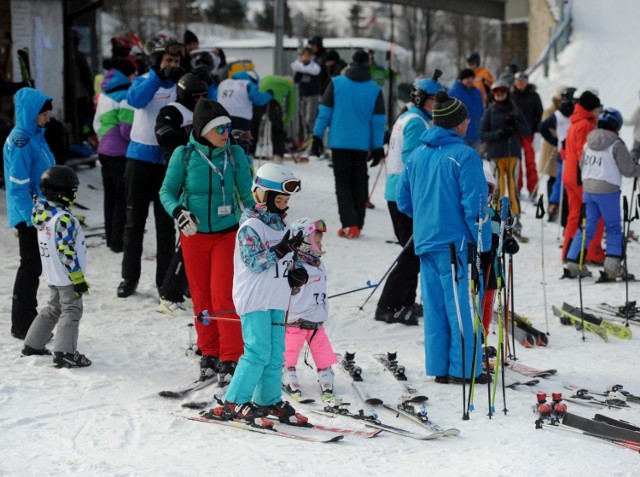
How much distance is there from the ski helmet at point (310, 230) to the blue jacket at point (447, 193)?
74 centimetres

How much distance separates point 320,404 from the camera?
20.4 feet

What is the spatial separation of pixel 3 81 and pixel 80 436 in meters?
8.69

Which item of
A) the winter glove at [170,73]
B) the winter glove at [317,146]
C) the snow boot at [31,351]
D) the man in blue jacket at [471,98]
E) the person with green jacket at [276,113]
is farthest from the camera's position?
the person with green jacket at [276,113]

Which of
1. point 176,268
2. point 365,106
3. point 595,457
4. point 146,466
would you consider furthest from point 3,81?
point 595,457

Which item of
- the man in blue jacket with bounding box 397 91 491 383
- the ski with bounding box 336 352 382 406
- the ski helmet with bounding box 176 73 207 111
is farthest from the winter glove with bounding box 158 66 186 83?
the ski with bounding box 336 352 382 406

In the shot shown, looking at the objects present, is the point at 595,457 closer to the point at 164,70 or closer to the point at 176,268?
the point at 176,268

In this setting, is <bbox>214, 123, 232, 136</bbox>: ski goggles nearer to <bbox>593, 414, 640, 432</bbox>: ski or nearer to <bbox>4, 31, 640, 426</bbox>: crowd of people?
<bbox>4, 31, 640, 426</bbox>: crowd of people

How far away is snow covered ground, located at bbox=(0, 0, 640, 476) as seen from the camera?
16.8 feet

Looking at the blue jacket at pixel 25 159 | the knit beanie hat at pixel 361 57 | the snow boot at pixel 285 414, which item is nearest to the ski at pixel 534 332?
the snow boot at pixel 285 414

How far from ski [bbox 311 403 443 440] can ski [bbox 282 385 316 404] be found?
0.56 feet

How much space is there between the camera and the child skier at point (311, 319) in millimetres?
6430

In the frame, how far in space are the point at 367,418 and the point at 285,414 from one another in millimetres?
474

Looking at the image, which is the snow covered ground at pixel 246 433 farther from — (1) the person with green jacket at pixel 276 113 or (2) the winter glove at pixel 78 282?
(1) the person with green jacket at pixel 276 113

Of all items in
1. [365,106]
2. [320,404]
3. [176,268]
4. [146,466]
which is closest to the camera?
[146,466]
